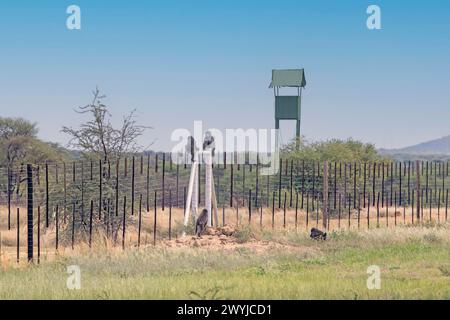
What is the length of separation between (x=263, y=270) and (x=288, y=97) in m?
30.0

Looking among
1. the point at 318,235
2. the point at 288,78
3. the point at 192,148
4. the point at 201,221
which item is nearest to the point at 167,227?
the point at 192,148

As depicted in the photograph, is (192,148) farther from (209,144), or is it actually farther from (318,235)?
(318,235)

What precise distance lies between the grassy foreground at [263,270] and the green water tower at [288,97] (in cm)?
2250

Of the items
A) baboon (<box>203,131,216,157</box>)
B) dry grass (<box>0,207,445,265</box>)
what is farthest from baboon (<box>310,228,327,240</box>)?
baboon (<box>203,131,216,157</box>)

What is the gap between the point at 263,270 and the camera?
13.0 meters

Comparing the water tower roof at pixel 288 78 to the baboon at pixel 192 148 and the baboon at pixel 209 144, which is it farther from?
the baboon at pixel 192 148

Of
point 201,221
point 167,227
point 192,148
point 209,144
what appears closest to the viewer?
point 201,221

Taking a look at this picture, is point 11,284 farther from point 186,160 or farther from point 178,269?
point 186,160

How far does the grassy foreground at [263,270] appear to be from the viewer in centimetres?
990

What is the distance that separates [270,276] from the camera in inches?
479

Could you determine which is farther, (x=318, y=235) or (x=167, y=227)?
(x=167, y=227)

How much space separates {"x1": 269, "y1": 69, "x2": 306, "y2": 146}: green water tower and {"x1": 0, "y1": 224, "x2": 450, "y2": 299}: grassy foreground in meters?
22.5

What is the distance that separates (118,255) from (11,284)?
12.9 ft

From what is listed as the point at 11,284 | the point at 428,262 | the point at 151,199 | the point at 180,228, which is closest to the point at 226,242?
the point at 180,228
